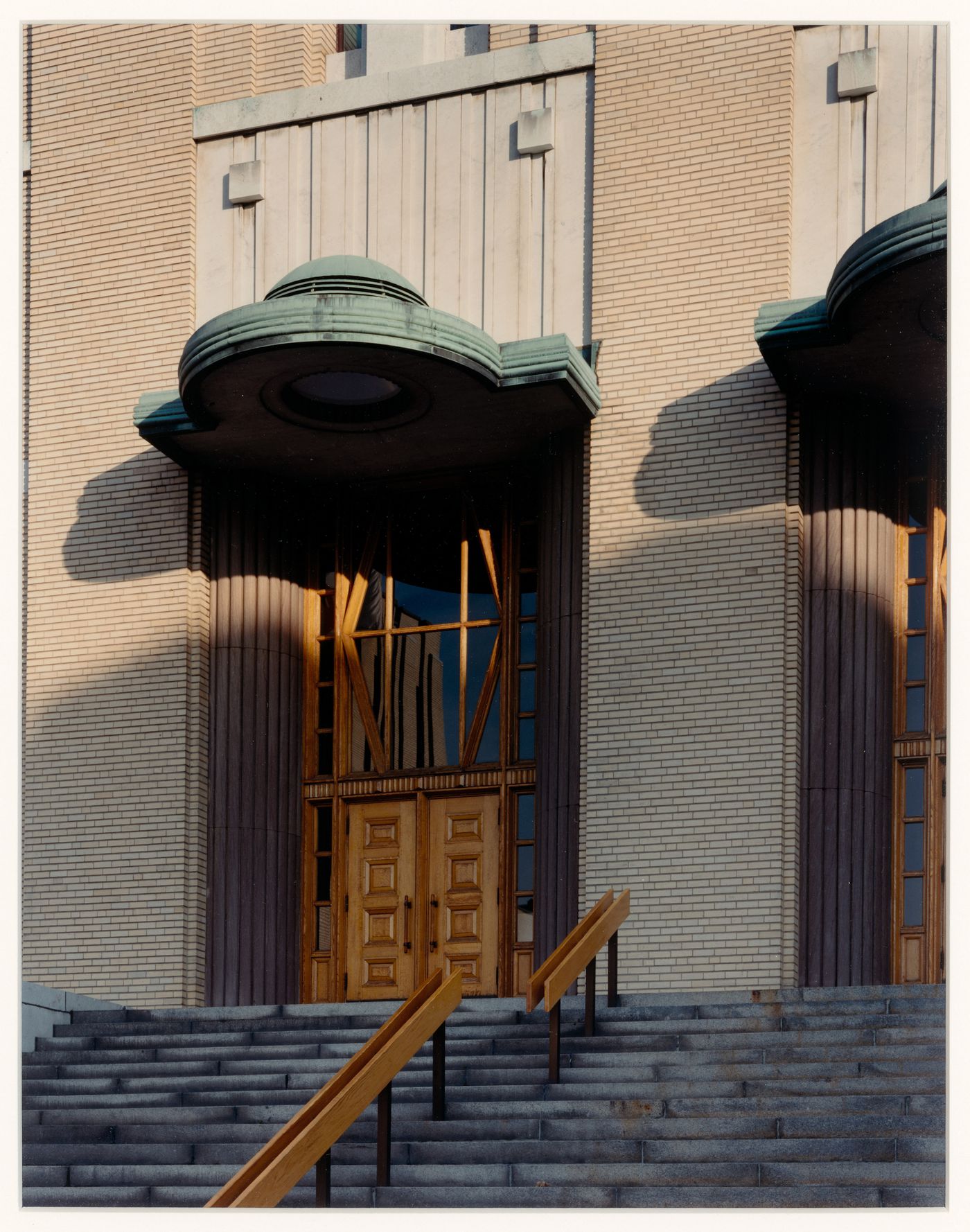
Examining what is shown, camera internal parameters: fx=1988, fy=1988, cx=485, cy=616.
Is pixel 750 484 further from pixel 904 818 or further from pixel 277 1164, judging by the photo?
pixel 277 1164

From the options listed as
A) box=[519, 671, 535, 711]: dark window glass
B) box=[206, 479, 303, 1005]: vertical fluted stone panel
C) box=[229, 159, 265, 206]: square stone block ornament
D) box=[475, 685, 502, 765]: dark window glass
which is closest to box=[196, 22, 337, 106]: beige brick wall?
box=[229, 159, 265, 206]: square stone block ornament

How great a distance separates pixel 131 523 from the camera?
15.4 meters

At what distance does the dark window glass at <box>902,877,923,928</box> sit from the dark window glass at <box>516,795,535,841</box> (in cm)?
286

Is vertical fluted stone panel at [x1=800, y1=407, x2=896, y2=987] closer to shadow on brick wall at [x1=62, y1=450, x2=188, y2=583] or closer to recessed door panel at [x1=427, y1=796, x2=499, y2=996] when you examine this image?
recessed door panel at [x1=427, y1=796, x2=499, y2=996]

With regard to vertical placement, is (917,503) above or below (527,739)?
above

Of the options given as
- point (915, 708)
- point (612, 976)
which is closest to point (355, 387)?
point (915, 708)

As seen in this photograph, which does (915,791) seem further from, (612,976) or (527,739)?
(612,976)

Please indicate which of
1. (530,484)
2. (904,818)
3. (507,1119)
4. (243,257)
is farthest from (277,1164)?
(243,257)

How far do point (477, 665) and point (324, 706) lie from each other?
4.53ft

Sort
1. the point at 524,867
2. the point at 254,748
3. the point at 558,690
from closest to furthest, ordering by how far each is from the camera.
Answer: the point at 558,690 → the point at 524,867 → the point at 254,748

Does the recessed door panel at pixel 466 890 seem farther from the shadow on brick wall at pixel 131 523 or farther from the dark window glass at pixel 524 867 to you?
the shadow on brick wall at pixel 131 523

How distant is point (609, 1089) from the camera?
993 centimetres

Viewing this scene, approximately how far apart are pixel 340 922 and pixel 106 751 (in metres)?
2.22

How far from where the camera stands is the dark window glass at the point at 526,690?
Answer: 15.1 meters
